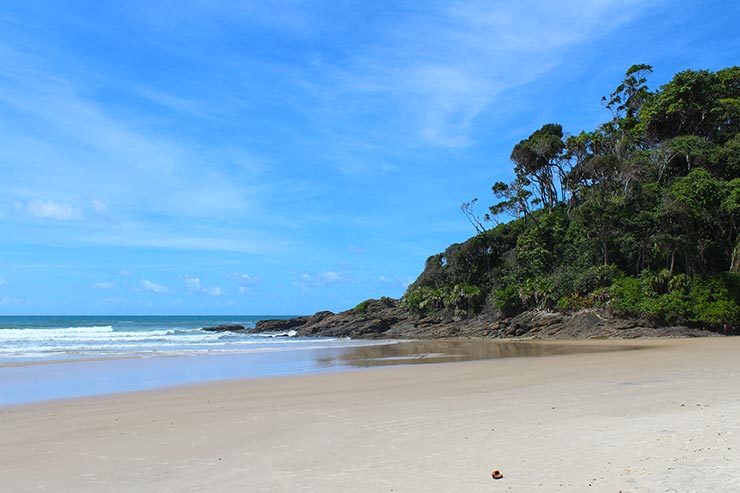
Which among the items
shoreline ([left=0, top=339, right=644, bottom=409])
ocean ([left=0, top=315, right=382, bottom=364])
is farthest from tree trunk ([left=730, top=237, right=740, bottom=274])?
ocean ([left=0, top=315, right=382, bottom=364])

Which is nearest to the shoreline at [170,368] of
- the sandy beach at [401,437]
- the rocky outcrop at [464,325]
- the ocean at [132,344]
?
the sandy beach at [401,437]

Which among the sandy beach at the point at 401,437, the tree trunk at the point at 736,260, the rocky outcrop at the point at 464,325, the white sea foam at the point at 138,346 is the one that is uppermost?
the tree trunk at the point at 736,260

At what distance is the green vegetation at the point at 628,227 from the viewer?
107ft

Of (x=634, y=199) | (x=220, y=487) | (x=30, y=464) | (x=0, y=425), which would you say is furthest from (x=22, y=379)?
(x=634, y=199)

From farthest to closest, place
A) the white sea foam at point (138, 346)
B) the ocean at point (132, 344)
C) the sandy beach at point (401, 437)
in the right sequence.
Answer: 1. the white sea foam at point (138, 346)
2. the ocean at point (132, 344)
3. the sandy beach at point (401, 437)

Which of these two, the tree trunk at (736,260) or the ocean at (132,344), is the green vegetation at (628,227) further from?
the ocean at (132,344)

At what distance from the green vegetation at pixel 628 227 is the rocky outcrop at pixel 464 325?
2.90ft

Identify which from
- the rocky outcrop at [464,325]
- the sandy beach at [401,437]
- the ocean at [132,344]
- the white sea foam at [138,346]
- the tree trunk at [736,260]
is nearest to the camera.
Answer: the sandy beach at [401,437]

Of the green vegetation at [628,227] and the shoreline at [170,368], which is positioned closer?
the shoreline at [170,368]

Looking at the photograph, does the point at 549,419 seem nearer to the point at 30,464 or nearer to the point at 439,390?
the point at 439,390

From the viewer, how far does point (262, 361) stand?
26.9 meters

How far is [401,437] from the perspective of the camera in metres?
8.90

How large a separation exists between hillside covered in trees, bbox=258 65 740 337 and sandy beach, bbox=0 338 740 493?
18.9 meters

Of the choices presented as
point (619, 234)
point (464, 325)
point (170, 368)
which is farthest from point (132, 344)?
point (619, 234)
